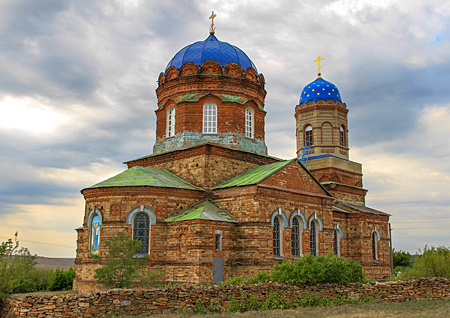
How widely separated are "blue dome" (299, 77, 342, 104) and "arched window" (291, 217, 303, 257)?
12240 mm

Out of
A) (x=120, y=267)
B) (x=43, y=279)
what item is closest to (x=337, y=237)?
(x=120, y=267)

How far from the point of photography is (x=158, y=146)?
77.5ft

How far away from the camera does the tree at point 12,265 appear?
13.0 m

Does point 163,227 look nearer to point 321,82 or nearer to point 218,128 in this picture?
point 218,128

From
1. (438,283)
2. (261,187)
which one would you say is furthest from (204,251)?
(438,283)

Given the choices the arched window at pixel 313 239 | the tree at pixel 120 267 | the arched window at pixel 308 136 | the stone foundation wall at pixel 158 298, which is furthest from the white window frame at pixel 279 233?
the arched window at pixel 308 136

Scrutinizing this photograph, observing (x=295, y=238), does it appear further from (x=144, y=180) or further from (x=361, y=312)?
(x=361, y=312)

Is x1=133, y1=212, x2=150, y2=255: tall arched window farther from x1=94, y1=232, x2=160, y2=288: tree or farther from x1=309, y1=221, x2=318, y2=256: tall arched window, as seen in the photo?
x1=309, y1=221, x2=318, y2=256: tall arched window

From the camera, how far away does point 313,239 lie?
21.2m

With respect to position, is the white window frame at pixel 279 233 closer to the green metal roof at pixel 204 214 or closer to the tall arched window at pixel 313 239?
the green metal roof at pixel 204 214

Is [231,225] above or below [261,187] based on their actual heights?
below

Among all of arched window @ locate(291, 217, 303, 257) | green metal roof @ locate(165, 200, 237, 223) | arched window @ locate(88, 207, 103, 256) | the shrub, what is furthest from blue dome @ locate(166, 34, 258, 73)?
the shrub

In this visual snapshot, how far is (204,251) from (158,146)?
310 inches

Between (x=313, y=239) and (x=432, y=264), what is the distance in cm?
505
